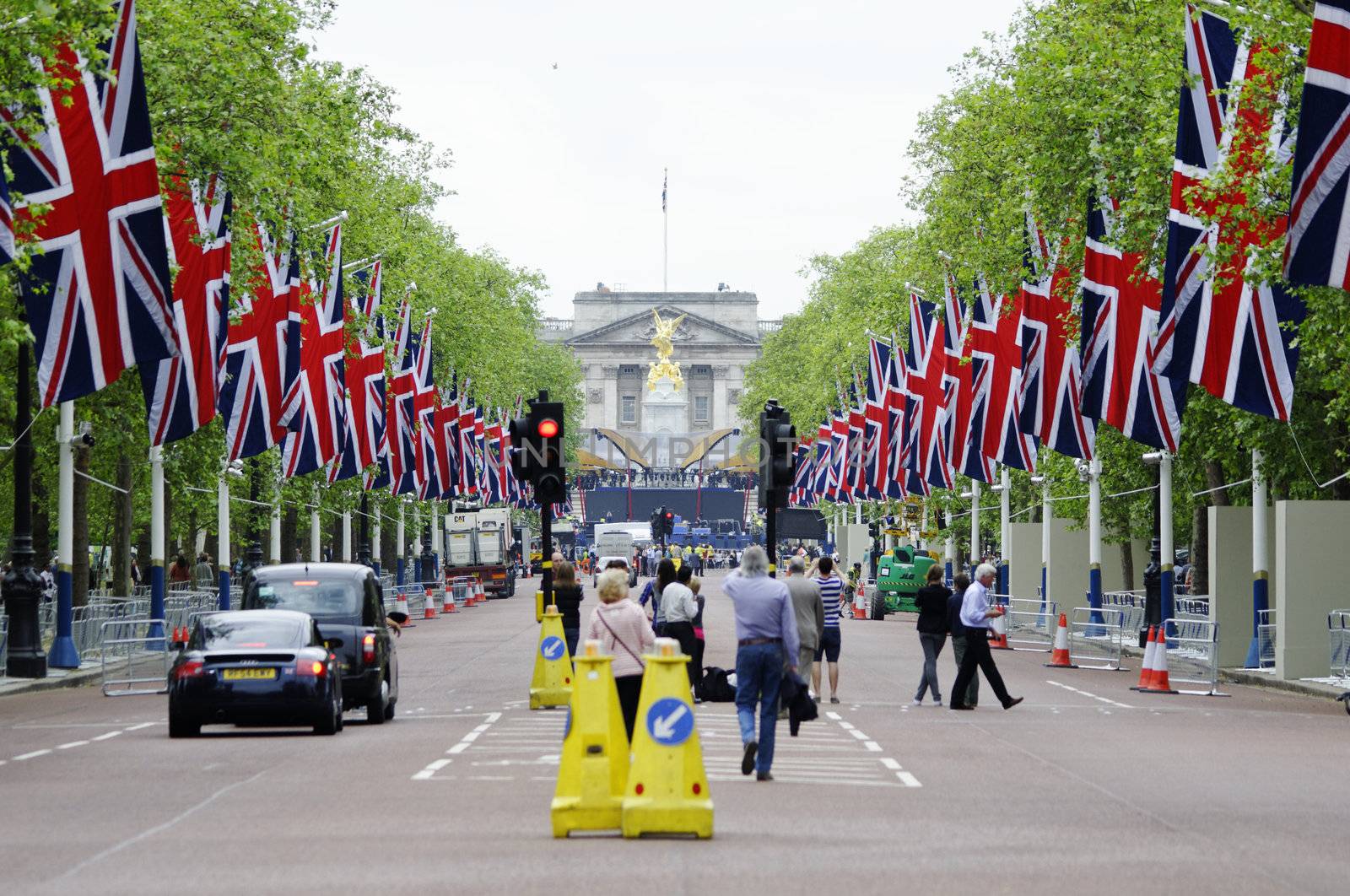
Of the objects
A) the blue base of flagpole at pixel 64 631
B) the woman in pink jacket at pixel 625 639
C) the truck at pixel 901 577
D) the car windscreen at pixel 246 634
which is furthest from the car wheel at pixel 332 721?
the truck at pixel 901 577

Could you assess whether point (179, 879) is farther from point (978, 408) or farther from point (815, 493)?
point (815, 493)

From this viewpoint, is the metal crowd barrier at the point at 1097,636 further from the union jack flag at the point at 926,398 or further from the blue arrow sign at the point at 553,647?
the blue arrow sign at the point at 553,647

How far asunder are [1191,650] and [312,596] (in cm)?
1976

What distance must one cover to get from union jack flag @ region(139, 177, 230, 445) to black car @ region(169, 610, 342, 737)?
950 cm

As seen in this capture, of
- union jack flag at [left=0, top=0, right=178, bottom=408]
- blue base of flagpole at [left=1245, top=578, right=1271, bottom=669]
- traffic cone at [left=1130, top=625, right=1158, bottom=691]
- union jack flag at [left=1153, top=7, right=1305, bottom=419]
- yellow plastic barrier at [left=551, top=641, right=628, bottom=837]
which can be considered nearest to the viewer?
yellow plastic barrier at [left=551, top=641, right=628, bottom=837]

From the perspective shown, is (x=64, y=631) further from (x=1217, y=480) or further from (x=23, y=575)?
(x=1217, y=480)

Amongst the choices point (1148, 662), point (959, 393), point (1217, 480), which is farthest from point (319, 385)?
point (1217, 480)

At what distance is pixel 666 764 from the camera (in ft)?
43.5

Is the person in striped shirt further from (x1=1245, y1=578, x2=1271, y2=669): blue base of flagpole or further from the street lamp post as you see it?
the street lamp post

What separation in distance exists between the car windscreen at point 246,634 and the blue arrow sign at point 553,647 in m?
4.30

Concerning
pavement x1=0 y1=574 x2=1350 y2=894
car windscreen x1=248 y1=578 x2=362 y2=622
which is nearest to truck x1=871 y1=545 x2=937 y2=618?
pavement x1=0 y1=574 x2=1350 y2=894

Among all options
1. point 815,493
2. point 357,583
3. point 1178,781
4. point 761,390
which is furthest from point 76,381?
point 761,390

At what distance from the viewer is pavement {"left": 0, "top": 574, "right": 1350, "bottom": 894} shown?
1201cm

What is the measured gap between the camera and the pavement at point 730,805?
1201 cm
